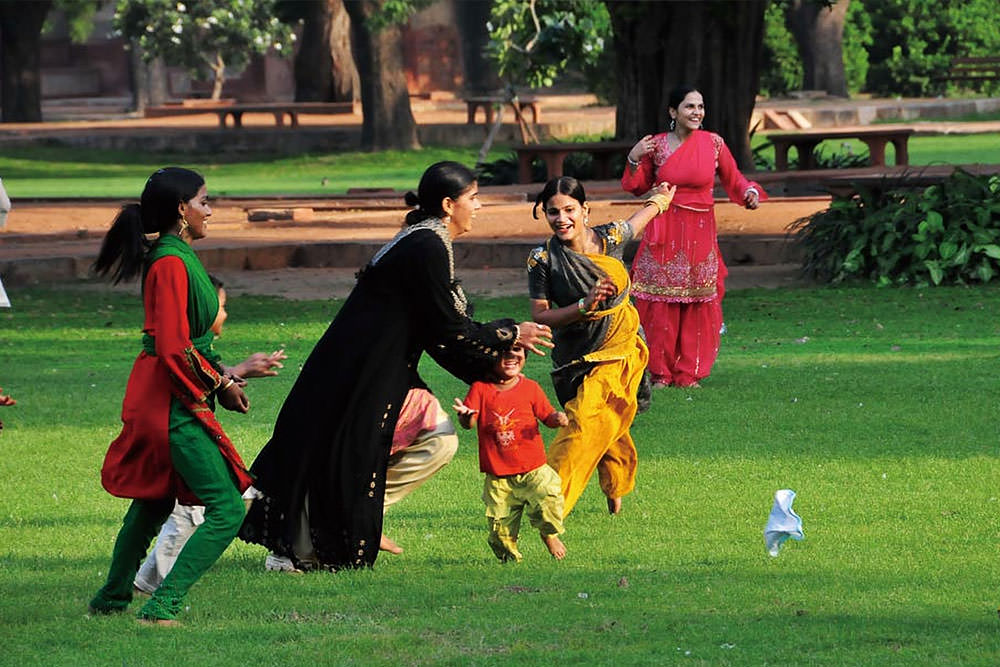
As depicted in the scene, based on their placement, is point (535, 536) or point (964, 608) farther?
point (535, 536)

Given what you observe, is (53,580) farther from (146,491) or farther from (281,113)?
(281,113)

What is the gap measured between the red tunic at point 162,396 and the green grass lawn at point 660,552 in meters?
0.44

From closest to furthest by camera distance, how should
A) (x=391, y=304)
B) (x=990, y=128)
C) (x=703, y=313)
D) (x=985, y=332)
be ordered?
(x=391, y=304), (x=703, y=313), (x=985, y=332), (x=990, y=128)

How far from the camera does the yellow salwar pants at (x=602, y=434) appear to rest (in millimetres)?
6961

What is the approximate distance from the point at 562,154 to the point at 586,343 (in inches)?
610

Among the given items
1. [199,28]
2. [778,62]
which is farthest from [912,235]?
[199,28]

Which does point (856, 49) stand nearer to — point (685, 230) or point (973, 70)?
point (973, 70)

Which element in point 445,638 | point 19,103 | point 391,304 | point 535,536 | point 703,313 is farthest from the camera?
point 19,103

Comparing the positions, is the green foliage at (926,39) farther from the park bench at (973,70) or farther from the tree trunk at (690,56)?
the tree trunk at (690,56)

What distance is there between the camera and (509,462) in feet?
20.9

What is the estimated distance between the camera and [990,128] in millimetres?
34656

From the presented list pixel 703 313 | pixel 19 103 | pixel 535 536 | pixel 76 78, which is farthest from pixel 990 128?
pixel 76 78

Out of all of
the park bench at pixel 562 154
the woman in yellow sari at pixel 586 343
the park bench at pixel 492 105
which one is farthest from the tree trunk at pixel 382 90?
the woman in yellow sari at pixel 586 343

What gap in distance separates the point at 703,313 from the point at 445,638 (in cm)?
524
